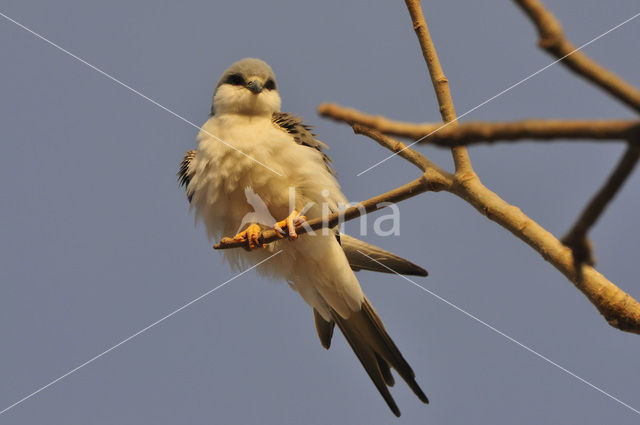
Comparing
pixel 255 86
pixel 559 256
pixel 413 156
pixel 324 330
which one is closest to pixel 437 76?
pixel 413 156

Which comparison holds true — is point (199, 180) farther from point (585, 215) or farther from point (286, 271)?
point (585, 215)

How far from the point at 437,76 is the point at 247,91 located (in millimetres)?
1735

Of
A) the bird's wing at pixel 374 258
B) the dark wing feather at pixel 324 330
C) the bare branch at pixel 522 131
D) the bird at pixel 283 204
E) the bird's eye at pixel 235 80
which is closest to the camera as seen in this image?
the bare branch at pixel 522 131

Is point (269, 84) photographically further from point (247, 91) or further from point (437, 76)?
point (437, 76)

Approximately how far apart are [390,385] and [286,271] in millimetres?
1098

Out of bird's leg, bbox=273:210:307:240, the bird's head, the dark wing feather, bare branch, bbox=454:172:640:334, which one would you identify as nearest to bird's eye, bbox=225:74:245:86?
the bird's head

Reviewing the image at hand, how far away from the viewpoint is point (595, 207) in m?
0.83

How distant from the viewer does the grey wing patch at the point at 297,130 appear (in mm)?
4184

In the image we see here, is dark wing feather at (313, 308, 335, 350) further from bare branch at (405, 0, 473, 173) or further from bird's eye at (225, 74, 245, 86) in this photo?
bare branch at (405, 0, 473, 173)

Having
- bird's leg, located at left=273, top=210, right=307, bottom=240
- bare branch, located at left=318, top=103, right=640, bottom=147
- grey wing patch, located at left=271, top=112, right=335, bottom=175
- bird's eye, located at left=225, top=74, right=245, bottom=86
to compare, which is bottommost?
bird's leg, located at left=273, top=210, right=307, bottom=240

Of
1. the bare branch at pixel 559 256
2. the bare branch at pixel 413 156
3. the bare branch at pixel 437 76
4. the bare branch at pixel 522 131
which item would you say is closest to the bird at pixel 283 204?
the bare branch at pixel 413 156

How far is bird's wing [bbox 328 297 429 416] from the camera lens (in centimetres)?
418

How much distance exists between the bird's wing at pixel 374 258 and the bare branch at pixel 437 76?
1.60 metres

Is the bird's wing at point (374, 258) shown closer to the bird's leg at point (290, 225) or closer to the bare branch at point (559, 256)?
the bird's leg at point (290, 225)
